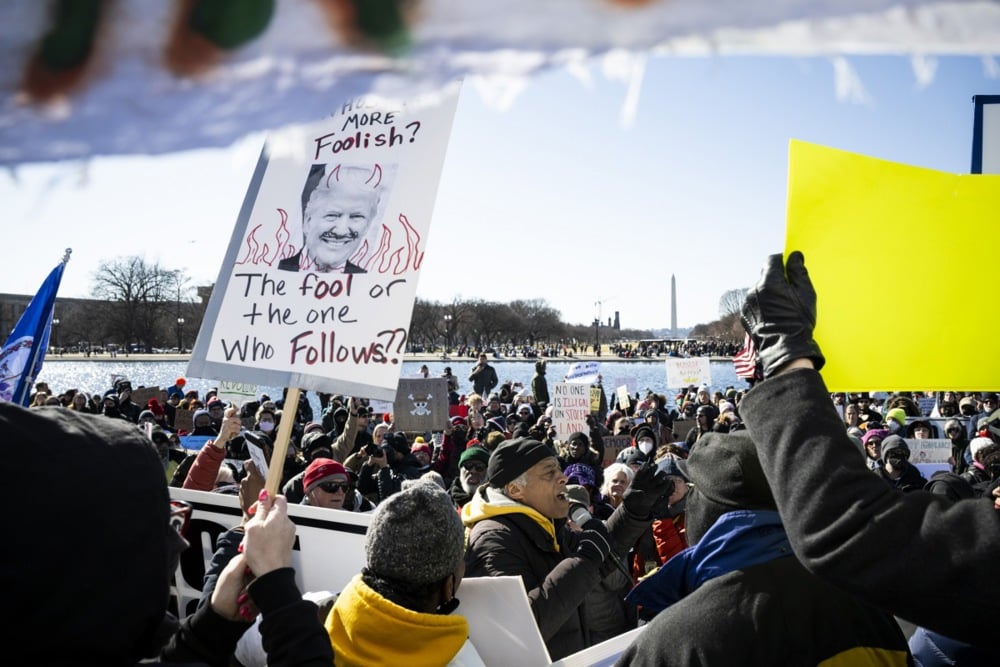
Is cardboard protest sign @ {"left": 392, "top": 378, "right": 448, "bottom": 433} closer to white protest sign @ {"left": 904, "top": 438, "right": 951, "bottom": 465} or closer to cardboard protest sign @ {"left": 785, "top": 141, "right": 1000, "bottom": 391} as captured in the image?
white protest sign @ {"left": 904, "top": 438, "right": 951, "bottom": 465}

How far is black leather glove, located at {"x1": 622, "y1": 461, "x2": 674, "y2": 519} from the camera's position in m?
3.15

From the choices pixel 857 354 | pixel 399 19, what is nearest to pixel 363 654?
pixel 857 354

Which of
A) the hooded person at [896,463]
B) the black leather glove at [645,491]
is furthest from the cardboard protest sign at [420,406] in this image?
the black leather glove at [645,491]

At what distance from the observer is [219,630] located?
1.78 m

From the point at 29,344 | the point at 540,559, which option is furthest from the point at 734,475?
the point at 29,344

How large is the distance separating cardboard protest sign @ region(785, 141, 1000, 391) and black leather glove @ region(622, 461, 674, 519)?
1.47m

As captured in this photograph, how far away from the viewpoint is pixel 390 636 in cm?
193

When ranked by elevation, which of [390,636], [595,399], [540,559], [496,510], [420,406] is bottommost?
[390,636]

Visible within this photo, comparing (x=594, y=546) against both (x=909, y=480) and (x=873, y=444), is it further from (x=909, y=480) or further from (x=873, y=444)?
(x=873, y=444)

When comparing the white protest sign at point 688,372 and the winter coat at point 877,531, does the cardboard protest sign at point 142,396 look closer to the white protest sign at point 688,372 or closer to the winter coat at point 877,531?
the white protest sign at point 688,372

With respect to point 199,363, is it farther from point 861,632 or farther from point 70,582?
point 861,632

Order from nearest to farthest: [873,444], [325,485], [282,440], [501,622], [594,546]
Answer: [501,622], [282,440], [594,546], [325,485], [873,444]

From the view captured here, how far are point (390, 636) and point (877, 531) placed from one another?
1.23m

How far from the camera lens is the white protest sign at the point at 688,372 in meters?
18.5
